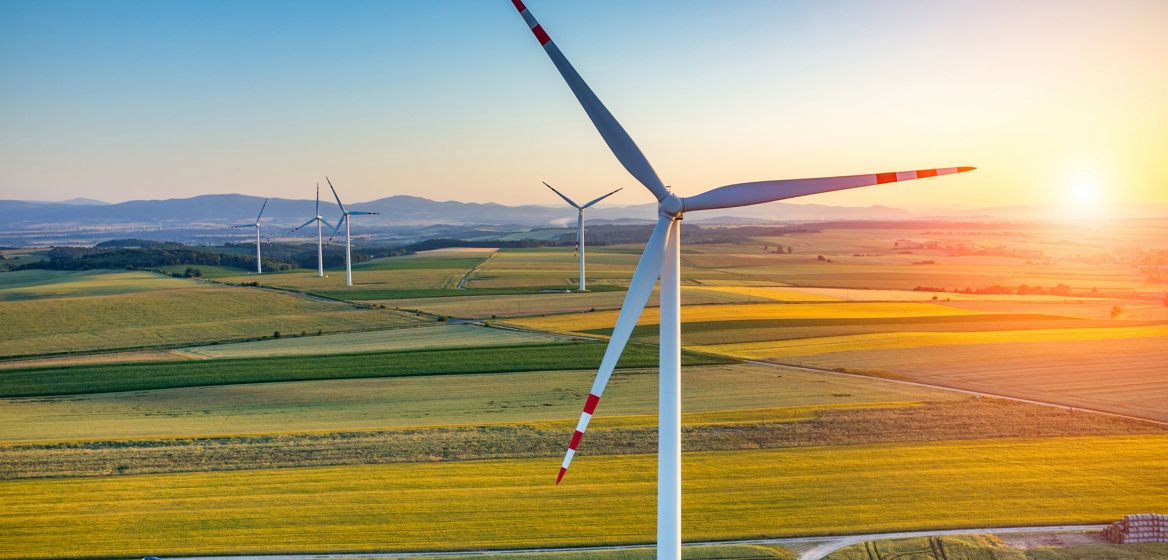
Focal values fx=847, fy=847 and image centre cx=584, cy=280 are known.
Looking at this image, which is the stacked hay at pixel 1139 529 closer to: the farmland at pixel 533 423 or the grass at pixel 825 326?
the farmland at pixel 533 423

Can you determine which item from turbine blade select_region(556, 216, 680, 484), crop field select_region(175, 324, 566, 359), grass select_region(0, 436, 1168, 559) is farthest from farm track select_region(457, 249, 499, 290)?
turbine blade select_region(556, 216, 680, 484)

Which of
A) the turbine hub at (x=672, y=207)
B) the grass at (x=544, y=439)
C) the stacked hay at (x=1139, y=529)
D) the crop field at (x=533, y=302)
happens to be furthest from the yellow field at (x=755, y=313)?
the turbine hub at (x=672, y=207)

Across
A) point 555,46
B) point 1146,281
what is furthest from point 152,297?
point 1146,281

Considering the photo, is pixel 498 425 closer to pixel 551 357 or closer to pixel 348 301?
pixel 551 357

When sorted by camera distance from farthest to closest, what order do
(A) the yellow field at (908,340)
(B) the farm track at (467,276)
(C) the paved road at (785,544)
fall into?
(B) the farm track at (467,276)
(A) the yellow field at (908,340)
(C) the paved road at (785,544)

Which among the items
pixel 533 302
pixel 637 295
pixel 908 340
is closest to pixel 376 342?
pixel 533 302

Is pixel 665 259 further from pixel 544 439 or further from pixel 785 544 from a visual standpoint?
pixel 544 439

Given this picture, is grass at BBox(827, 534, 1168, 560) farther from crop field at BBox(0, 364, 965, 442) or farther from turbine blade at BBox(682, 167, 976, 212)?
crop field at BBox(0, 364, 965, 442)
